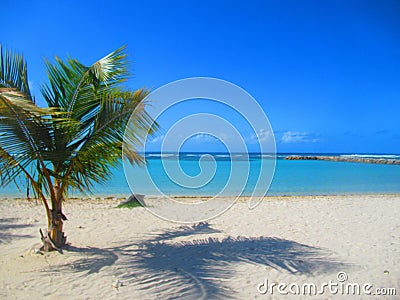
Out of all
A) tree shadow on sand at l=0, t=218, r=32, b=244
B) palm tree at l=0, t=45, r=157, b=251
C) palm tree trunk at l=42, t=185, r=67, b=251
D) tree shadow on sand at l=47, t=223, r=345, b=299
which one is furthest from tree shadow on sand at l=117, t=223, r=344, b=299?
tree shadow on sand at l=0, t=218, r=32, b=244

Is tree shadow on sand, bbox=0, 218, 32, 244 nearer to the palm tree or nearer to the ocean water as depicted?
the ocean water

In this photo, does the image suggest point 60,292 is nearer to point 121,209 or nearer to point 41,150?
point 41,150

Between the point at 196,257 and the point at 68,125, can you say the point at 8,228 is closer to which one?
the point at 68,125

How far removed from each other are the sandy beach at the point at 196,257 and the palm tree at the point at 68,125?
84 cm

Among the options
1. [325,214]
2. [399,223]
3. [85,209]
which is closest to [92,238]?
[85,209]

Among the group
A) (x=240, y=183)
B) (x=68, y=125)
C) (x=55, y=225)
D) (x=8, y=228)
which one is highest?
(x=68, y=125)

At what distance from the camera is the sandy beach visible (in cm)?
363

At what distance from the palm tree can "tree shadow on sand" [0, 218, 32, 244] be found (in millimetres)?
1557

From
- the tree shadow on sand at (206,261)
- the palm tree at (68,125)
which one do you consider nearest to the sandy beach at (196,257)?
the tree shadow on sand at (206,261)

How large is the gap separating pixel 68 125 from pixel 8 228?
12.5 ft

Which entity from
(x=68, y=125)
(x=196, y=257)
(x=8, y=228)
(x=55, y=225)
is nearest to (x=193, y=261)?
(x=196, y=257)

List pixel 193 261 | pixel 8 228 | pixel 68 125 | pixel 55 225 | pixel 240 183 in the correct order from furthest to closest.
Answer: pixel 240 183
pixel 8 228
pixel 55 225
pixel 193 261
pixel 68 125

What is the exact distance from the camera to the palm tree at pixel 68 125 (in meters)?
3.85

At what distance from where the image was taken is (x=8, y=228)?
254 inches
